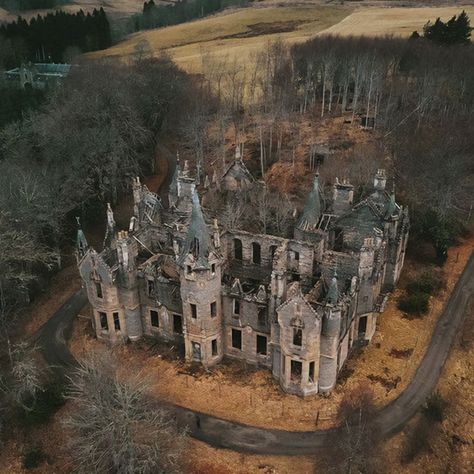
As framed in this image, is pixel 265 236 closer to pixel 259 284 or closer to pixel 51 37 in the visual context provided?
pixel 259 284

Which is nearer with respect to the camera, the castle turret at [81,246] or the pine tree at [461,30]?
the castle turret at [81,246]

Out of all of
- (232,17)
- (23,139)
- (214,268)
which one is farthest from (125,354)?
(232,17)

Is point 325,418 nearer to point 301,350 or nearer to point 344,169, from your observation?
point 301,350

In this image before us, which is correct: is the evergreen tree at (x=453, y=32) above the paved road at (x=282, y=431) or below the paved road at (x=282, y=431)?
above

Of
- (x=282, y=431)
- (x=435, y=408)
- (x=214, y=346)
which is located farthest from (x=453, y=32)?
(x=282, y=431)

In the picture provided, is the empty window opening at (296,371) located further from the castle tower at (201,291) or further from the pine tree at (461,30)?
the pine tree at (461,30)

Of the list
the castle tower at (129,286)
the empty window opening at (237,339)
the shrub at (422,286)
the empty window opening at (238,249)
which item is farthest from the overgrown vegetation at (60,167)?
the shrub at (422,286)
